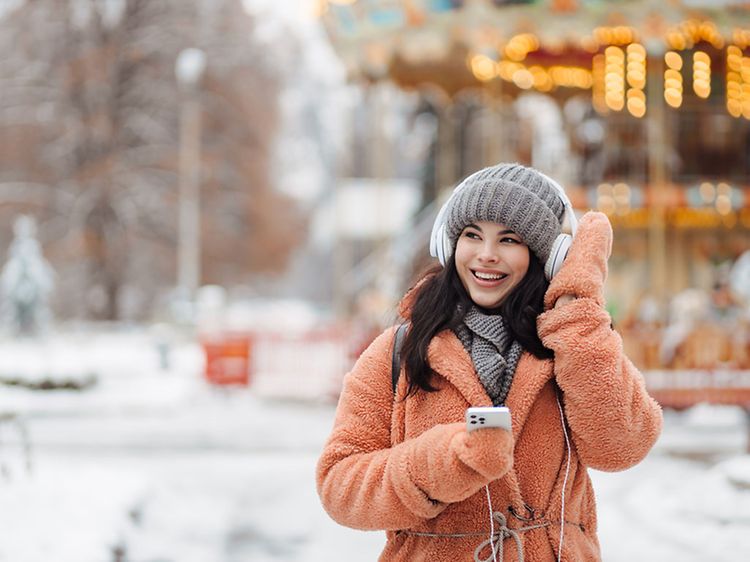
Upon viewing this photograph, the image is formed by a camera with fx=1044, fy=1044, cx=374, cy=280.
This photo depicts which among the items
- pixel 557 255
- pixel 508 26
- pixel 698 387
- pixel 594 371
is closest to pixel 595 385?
pixel 594 371

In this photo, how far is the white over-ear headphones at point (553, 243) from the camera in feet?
8.14

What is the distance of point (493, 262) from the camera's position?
2457 millimetres

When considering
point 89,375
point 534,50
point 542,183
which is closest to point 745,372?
point 534,50

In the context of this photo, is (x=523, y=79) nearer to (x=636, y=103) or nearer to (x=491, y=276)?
(x=636, y=103)

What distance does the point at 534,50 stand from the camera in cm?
2050

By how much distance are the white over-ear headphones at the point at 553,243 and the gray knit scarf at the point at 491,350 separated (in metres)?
0.18

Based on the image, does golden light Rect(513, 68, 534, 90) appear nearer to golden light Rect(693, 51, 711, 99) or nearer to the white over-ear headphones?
golden light Rect(693, 51, 711, 99)

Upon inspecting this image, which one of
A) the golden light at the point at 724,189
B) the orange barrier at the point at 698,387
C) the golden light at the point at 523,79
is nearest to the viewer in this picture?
the orange barrier at the point at 698,387

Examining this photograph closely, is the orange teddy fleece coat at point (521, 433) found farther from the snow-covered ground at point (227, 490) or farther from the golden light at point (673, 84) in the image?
the golden light at point (673, 84)

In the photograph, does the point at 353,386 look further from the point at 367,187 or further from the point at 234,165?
the point at 367,187

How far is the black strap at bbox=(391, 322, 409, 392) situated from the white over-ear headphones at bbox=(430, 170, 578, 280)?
212mm

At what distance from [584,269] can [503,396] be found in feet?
1.14

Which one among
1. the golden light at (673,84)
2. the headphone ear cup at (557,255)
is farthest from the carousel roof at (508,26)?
the headphone ear cup at (557,255)

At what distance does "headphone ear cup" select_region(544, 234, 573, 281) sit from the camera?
248 cm
